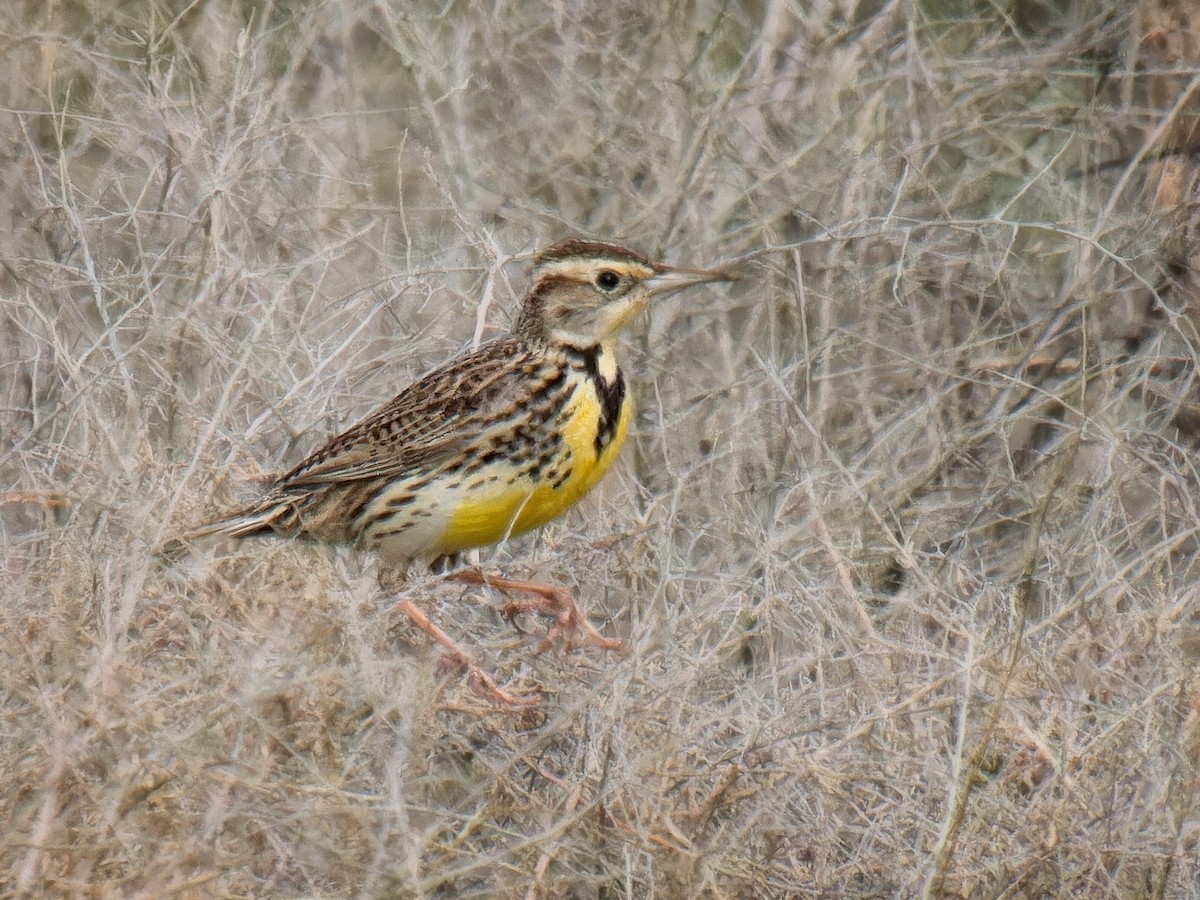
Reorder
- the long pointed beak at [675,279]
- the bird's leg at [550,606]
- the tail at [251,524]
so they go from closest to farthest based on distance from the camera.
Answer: the bird's leg at [550,606], the tail at [251,524], the long pointed beak at [675,279]

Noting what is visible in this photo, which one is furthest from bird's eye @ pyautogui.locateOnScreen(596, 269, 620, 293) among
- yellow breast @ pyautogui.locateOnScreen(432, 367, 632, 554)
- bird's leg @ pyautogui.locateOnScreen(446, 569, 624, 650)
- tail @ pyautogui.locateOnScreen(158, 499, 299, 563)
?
tail @ pyautogui.locateOnScreen(158, 499, 299, 563)

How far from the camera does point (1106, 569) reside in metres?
5.28

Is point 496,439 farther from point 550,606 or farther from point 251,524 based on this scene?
point 251,524

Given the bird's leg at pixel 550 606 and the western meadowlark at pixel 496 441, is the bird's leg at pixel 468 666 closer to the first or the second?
the bird's leg at pixel 550 606

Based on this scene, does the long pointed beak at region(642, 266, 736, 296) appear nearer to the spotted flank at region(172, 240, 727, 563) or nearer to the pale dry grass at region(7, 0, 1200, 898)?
the spotted flank at region(172, 240, 727, 563)

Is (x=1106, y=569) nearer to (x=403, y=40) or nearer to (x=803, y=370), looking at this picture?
(x=803, y=370)

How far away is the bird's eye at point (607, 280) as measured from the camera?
20.1 ft

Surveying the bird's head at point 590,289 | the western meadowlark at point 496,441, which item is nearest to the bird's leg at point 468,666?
the western meadowlark at point 496,441

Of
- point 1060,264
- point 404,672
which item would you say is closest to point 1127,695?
point 404,672

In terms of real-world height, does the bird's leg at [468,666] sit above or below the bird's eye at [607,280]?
below

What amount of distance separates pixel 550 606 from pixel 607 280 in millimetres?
1162

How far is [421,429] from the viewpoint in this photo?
19.9ft

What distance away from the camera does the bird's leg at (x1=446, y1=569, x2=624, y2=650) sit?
5.22 metres

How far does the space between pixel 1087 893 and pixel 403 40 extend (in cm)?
523
